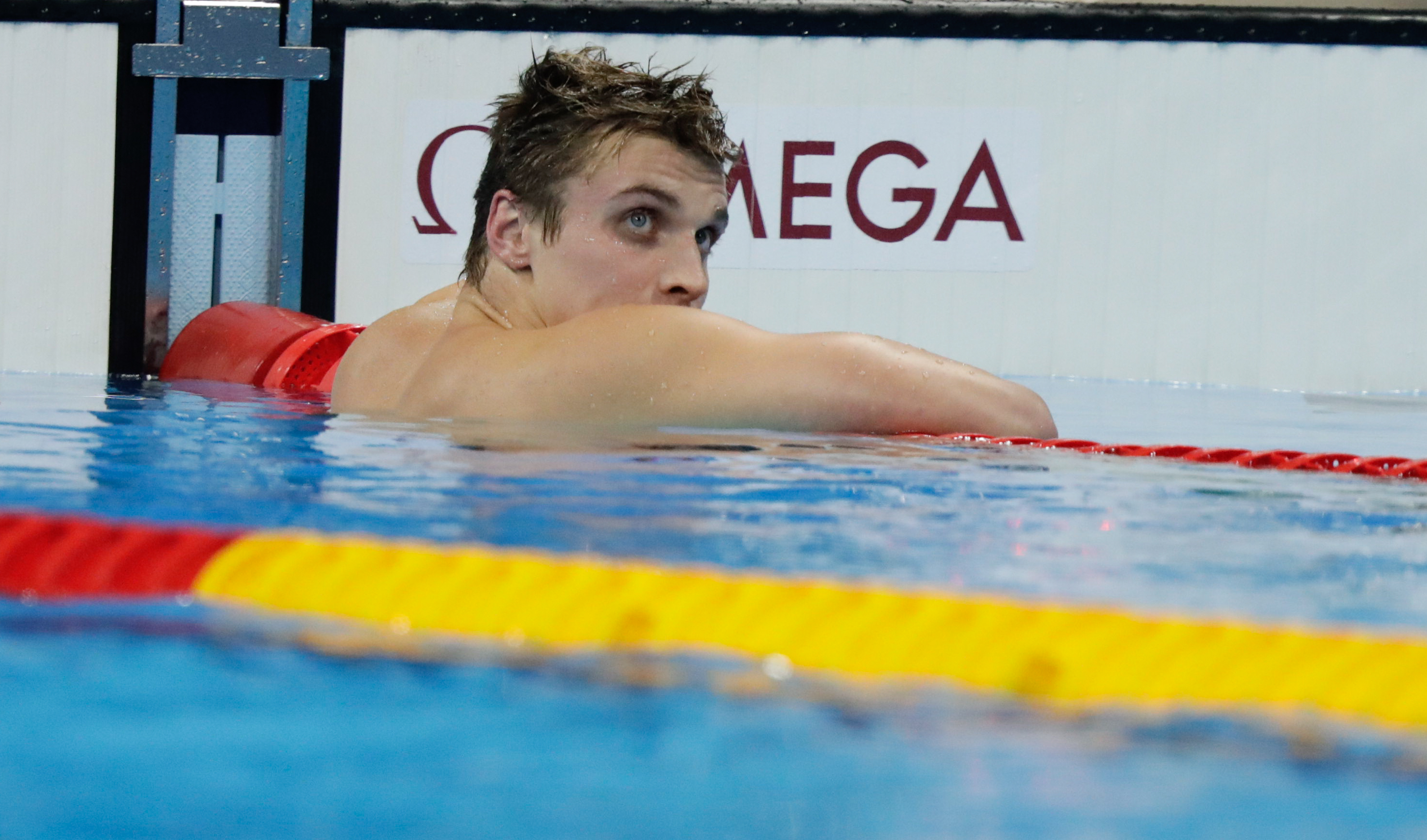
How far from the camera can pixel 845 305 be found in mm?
7016

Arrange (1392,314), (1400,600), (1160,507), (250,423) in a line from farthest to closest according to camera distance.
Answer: (1392,314) < (250,423) < (1160,507) < (1400,600)

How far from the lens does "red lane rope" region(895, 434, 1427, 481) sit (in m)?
2.83

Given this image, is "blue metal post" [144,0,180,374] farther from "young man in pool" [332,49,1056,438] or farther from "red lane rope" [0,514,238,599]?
"red lane rope" [0,514,238,599]

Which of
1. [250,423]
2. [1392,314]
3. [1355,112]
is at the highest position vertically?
[1355,112]

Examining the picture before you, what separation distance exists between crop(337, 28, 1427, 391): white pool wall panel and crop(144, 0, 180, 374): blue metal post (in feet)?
3.73

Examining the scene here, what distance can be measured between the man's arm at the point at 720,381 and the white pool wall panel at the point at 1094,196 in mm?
4109


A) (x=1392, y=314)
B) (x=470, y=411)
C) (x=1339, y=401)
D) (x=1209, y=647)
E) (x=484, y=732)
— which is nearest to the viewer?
(x=484, y=732)

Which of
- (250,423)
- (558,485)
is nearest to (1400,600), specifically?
(558,485)

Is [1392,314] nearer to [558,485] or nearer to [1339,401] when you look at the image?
[1339,401]

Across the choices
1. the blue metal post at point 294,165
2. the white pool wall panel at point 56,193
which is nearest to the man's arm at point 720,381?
the blue metal post at point 294,165

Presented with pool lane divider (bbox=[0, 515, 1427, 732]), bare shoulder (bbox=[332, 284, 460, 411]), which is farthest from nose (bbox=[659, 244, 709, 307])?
pool lane divider (bbox=[0, 515, 1427, 732])

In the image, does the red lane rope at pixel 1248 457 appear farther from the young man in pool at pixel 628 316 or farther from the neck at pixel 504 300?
the neck at pixel 504 300

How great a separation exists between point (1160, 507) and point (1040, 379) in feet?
16.0

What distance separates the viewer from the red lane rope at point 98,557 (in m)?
1.47
